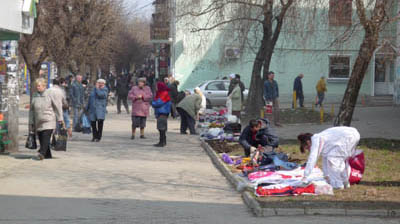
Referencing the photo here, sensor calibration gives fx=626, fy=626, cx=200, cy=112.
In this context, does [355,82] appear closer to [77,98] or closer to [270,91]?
[270,91]

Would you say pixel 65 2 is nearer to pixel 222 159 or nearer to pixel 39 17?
pixel 39 17

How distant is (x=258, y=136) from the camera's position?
40.5 ft

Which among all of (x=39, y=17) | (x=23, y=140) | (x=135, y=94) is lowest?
(x=23, y=140)

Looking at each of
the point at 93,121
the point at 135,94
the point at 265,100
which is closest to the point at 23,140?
the point at 93,121

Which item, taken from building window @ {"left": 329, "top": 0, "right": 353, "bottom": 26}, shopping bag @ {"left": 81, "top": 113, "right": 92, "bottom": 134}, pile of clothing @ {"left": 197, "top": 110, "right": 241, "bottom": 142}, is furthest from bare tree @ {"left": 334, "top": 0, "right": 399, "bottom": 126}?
shopping bag @ {"left": 81, "top": 113, "right": 92, "bottom": 134}

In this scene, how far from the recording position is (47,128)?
502 inches

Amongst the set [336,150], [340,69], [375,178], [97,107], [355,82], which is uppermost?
[340,69]

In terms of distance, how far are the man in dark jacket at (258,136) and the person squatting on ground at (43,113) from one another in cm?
395

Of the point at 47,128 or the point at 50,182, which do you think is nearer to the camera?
the point at 50,182

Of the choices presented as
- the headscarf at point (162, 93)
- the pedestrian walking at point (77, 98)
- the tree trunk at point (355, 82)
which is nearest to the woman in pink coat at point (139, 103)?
the headscarf at point (162, 93)

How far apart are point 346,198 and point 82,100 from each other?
13.2 m

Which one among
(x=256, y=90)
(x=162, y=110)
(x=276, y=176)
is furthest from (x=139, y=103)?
(x=276, y=176)

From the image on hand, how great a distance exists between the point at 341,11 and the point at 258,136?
4.79 metres

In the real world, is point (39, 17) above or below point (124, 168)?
above
